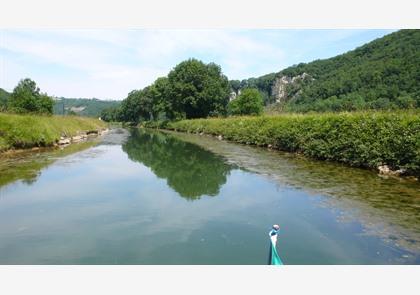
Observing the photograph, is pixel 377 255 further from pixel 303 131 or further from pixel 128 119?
pixel 128 119

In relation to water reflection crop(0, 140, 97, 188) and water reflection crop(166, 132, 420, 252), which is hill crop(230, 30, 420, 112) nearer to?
water reflection crop(166, 132, 420, 252)

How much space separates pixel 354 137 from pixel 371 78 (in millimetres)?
68055

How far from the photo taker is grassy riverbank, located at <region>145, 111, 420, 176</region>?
40.1 ft

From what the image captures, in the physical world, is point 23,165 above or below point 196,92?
below

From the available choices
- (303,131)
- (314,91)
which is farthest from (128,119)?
(303,131)

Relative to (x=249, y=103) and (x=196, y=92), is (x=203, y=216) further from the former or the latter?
(x=249, y=103)

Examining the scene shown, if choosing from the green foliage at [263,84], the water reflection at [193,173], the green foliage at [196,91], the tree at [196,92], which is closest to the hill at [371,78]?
the green foliage at [196,91]

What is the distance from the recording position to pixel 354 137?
1508cm

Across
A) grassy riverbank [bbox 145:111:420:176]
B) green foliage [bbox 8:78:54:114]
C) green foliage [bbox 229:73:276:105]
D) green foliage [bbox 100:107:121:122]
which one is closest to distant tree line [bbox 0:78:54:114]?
green foliage [bbox 8:78:54:114]

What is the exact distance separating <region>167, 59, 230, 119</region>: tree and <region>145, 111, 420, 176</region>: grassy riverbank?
119 ft

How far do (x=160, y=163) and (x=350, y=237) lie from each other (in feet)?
39.2

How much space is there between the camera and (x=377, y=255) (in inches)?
227

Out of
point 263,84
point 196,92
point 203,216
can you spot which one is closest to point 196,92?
point 196,92

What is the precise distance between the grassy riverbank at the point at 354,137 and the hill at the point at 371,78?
Answer: 1831cm
